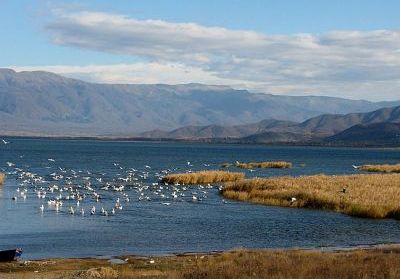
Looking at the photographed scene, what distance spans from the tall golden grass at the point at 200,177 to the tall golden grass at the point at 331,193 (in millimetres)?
12034

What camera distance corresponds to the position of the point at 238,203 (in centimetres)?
5456

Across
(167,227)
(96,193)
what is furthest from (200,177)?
(167,227)

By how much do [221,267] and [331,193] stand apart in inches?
1277

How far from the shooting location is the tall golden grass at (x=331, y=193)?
1832 inches

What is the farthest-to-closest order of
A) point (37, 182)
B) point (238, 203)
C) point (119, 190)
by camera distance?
point (37, 182)
point (119, 190)
point (238, 203)

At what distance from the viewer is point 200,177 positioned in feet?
250

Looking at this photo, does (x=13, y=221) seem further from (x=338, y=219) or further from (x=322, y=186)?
(x=322, y=186)

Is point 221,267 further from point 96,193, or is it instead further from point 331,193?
point 96,193

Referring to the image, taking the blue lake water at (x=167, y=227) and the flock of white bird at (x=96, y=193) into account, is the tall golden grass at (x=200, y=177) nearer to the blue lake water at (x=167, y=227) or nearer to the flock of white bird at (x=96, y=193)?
the flock of white bird at (x=96, y=193)

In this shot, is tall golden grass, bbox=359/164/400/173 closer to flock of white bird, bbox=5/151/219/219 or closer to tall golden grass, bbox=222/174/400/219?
tall golden grass, bbox=222/174/400/219

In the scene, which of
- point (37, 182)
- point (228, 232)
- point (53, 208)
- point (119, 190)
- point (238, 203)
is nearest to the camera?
point (228, 232)

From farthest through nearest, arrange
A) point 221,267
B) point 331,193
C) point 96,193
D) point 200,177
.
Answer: point 200,177, point 96,193, point 331,193, point 221,267

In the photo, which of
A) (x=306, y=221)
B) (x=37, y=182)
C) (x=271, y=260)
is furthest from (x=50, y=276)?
(x=37, y=182)

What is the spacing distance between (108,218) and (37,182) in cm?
3009
